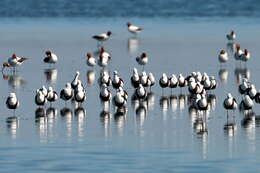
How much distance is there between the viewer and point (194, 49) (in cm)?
5456

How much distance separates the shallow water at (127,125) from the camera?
25344 millimetres

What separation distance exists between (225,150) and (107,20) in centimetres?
5821

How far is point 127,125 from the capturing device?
1219 inches

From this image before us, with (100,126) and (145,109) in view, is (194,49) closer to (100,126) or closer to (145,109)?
(145,109)

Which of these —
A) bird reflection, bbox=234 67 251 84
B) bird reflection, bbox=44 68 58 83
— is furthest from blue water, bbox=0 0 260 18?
bird reflection, bbox=44 68 58 83

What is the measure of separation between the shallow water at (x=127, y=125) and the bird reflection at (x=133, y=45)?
144 millimetres

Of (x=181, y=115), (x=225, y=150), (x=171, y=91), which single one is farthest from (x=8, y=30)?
(x=225, y=150)

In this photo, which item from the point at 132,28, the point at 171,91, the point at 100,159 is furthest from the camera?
the point at 132,28

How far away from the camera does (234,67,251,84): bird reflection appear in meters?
43.1

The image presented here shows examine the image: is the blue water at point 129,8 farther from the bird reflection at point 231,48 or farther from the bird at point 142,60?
the bird at point 142,60

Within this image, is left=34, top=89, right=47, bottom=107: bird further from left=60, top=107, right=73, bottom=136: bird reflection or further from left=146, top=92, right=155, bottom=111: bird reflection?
left=146, top=92, right=155, bottom=111: bird reflection

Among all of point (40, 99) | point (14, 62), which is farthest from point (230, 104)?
point (14, 62)

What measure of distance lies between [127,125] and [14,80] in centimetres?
1295

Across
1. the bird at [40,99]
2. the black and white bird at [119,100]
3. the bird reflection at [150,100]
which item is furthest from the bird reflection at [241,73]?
the bird at [40,99]
